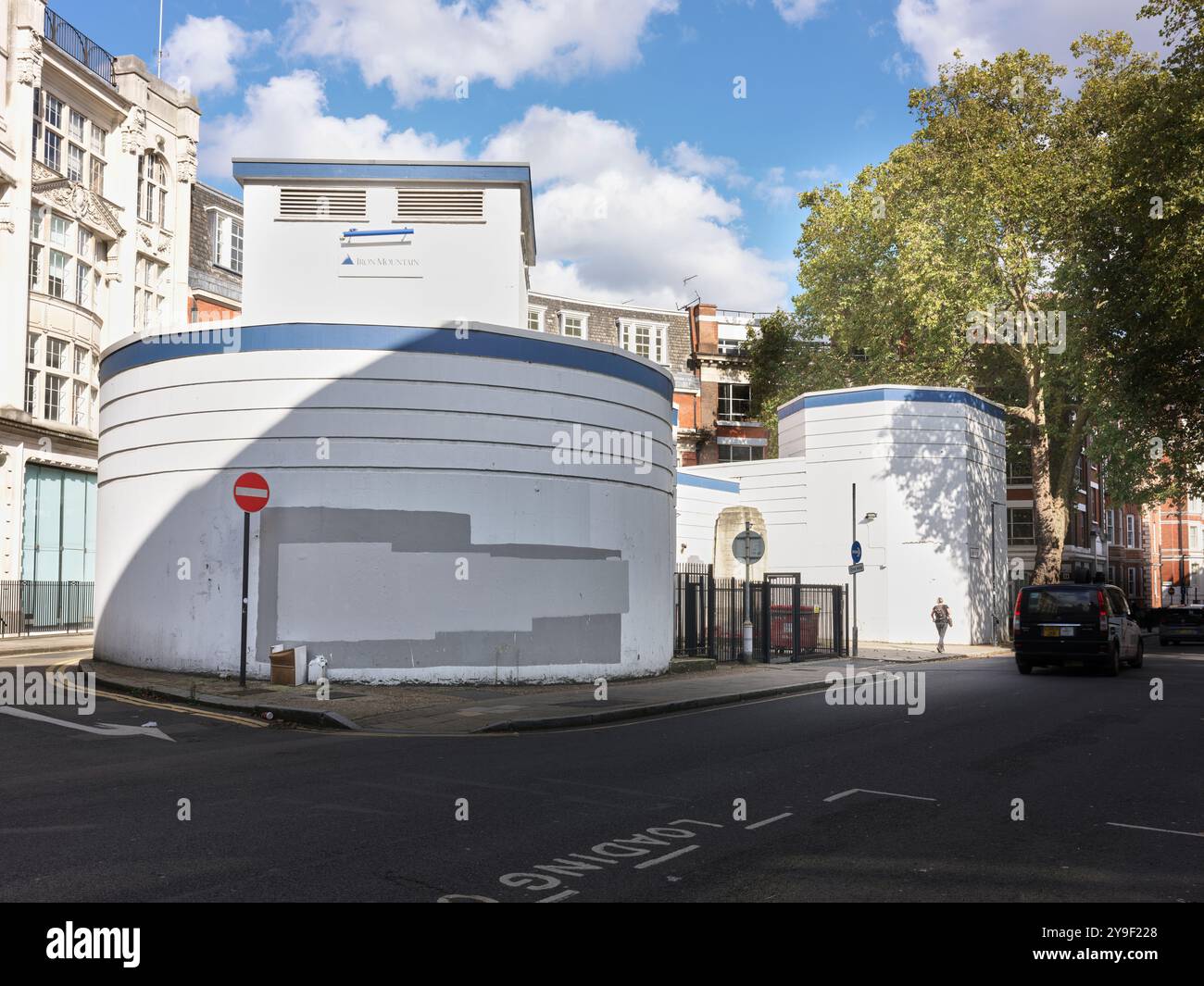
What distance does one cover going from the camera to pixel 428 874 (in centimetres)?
579

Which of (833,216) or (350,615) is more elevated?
(833,216)

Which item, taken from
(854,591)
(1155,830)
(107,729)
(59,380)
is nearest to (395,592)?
(107,729)

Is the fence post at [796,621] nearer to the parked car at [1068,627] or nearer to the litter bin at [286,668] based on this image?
the parked car at [1068,627]

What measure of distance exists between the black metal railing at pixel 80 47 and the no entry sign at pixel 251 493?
23461 millimetres

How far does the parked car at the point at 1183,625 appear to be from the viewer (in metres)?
38.3

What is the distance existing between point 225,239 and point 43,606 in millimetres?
16177

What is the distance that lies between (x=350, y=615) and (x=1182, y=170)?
22225mm

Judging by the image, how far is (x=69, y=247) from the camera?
3094cm

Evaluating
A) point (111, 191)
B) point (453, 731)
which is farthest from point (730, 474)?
point (453, 731)

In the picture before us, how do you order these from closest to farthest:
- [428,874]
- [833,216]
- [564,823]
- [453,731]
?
[428,874]
[564,823]
[453,731]
[833,216]

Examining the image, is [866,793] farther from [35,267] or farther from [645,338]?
[645,338]

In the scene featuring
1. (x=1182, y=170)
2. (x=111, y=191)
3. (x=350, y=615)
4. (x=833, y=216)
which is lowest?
(x=350, y=615)

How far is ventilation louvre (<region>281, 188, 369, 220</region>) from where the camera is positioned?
1820 centimetres
